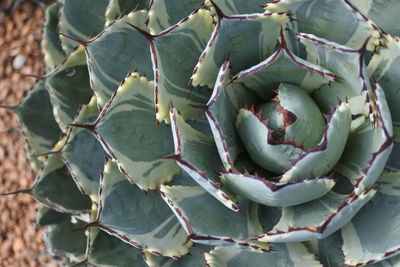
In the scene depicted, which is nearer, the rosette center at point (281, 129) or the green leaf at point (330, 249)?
the rosette center at point (281, 129)

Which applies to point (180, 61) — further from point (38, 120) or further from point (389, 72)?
point (38, 120)

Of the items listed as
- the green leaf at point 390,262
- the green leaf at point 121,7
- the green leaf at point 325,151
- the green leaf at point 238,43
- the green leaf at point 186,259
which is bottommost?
the green leaf at point 186,259

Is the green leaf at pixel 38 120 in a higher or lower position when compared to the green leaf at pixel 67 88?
lower

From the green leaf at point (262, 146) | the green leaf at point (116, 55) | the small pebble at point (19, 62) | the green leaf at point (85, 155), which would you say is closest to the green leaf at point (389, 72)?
the green leaf at point (262, 146)

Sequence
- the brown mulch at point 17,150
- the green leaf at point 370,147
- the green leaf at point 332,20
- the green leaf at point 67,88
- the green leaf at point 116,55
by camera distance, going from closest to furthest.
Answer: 1. the green leaf at point 370,147
2. the green leaf at point 332,20
3. the green leaf at point 116,55
4. the green leaf at point 67,88
5. the brown mulch at point 17,150

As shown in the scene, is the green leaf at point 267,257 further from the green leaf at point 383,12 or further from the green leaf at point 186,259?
the green leaf at point 383,12

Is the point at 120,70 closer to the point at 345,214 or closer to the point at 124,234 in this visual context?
the point at 124,234

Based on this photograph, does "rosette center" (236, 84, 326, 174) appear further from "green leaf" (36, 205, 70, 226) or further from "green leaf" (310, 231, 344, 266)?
"green leaf" (36, 205, 70, 226)

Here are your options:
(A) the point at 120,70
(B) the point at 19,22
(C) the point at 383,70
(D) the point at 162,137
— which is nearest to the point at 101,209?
(D) the point at 162,137
